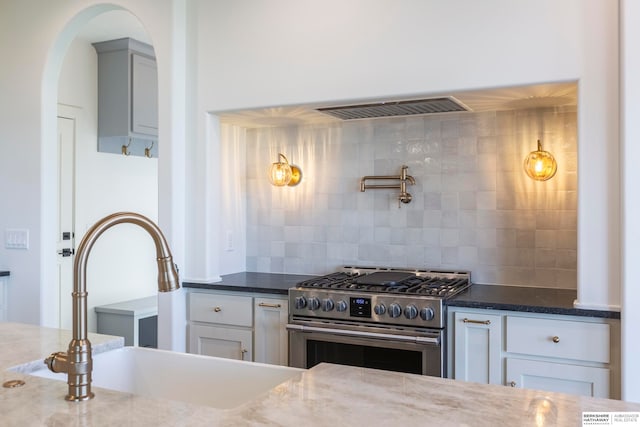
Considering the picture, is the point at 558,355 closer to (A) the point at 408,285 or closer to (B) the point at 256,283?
(A) the point at 408,285

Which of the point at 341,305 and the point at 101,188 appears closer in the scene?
the point at 341,305

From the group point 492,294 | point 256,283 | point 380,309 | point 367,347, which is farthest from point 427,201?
point 256,283

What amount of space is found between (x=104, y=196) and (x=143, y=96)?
35.2 inches

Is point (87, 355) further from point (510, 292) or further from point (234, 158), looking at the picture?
point (234, 158)

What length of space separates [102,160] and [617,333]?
4052 millimetres

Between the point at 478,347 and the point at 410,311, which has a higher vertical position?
the point at 410,311

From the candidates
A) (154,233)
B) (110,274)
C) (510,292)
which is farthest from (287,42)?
(110,274)

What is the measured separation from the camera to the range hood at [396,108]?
2951 mm

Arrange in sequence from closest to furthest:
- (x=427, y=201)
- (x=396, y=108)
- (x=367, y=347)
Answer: (x=367, y=347), (x=396, y=108), (x=427, y=201)

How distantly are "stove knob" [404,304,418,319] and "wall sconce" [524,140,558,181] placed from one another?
0.96m

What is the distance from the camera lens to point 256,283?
3316 millimetres

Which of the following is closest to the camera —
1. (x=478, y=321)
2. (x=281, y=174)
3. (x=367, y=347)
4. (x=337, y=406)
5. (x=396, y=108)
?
(x=337, y=406)

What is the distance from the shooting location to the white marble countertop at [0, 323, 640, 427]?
3.78 feet

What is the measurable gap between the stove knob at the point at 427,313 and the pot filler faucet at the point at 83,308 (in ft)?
5.25
